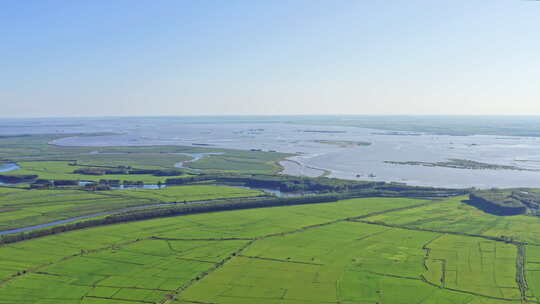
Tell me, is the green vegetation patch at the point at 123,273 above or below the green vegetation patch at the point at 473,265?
below

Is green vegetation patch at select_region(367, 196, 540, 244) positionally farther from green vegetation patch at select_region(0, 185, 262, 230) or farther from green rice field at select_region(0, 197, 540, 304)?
green vegetation patch at select_region(0, 185, 262, 230)

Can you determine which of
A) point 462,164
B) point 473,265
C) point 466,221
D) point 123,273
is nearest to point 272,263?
point 123,273

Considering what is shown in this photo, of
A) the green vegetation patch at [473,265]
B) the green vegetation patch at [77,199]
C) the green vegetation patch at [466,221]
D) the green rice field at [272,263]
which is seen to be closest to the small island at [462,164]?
the green vegetation patch at [466,221]

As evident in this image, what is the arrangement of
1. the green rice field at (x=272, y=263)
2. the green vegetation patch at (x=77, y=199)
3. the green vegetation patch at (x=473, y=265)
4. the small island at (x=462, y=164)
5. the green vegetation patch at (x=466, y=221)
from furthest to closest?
1. the small island at (x=462, y=164)
2. the green vegetation patch at (x=77, y=199)
3. the green vegetation patch at (x=466, y=221)
4. the green vegetation patch at (x=473, y=265)
5. the green rice field at (x=272, y=263)

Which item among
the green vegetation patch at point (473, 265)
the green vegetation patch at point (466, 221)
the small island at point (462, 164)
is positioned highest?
the small island at point (462, 164)

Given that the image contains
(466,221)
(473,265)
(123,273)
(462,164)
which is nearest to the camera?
Answer: (123,273)

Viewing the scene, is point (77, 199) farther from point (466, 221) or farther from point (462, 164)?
point (462, 164)

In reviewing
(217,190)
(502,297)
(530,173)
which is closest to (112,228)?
(217,190)

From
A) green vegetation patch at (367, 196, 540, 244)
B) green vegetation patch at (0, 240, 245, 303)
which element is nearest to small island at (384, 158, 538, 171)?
green vegetation patch at (367, 196, 540, 244)

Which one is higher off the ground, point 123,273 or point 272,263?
point 272,263

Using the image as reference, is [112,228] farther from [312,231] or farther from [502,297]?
[502,297]

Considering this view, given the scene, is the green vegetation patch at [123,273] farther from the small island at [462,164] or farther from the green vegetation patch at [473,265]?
the small island at [462,164]
